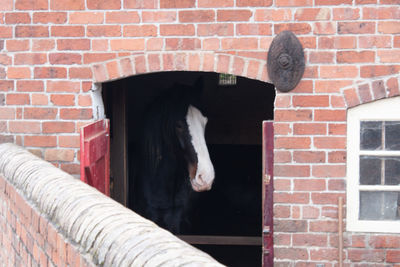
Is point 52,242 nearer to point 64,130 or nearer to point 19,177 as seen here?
point 19,177

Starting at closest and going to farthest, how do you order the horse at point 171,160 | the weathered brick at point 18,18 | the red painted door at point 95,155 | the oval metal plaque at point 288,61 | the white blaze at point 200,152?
1. the red painted door at point 95,155
2. the oval metal plaque at point 288,61
3. the weathered brick at point 18,18
4. the white blaze at point 200,152
5. the horse at point 171,160

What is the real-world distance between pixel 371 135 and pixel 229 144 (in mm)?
4478

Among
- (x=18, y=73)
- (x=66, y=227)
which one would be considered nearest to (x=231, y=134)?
(x=18, y=73)

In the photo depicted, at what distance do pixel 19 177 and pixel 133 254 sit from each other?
7.12 feet

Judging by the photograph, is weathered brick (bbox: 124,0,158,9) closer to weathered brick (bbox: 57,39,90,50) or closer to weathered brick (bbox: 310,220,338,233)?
weathered brick (bbox: 57,39,90,50)

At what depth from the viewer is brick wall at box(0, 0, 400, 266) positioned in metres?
4.61

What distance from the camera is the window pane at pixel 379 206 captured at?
472 centimetres

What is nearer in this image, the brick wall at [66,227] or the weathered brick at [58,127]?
the brick wall at [66,227]

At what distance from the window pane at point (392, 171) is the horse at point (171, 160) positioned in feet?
5.06

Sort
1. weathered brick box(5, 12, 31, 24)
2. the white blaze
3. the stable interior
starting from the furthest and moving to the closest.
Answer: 1. the stable interior
2. the white blaze
3. weathered brick box(5, 12, 31, 24)

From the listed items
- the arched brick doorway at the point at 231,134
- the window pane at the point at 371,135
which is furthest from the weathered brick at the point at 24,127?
the arched brick doorway at the point at 231,134

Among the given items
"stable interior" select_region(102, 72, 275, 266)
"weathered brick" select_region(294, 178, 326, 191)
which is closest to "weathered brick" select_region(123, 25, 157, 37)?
"weathered brick" select_region(294, 178, 326, 191)

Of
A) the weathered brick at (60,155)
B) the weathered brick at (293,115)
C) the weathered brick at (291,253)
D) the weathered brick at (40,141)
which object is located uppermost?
the weathered brick at (293,115)

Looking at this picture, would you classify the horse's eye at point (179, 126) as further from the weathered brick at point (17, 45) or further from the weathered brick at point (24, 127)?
the weathered brick at point (17, 45)
